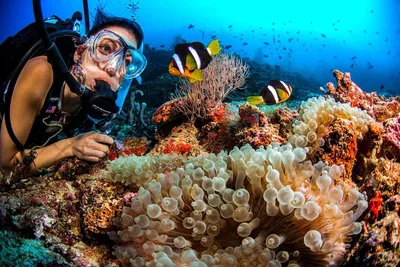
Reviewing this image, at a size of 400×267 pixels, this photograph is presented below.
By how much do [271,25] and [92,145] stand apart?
408ft

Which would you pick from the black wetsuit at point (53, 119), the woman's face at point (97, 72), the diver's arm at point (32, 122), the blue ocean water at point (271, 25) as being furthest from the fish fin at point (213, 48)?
the blue ocean water at point (271, 25)

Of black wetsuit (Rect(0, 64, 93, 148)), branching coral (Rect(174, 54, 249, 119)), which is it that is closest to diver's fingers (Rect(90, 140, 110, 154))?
black wetsuit (Rect(0, 64, 93, 148))

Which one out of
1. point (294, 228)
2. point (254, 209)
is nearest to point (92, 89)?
point (254, 209)

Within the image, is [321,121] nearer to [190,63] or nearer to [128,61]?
[190,63]

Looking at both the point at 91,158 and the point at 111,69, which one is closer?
the point at 91,158

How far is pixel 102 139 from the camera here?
2.49 metres

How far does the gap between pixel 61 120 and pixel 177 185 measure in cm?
177

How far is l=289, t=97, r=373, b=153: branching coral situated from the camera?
2.22 metres

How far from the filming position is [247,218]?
4.80ft

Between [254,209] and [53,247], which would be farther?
[53,247]

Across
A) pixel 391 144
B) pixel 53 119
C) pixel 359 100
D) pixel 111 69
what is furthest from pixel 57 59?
pixel 359 100

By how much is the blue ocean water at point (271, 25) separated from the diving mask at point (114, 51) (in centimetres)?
6279

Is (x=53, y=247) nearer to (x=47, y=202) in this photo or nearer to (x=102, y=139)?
(x=47, y=202)

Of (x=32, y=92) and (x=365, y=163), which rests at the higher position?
(x=32, y=92)
